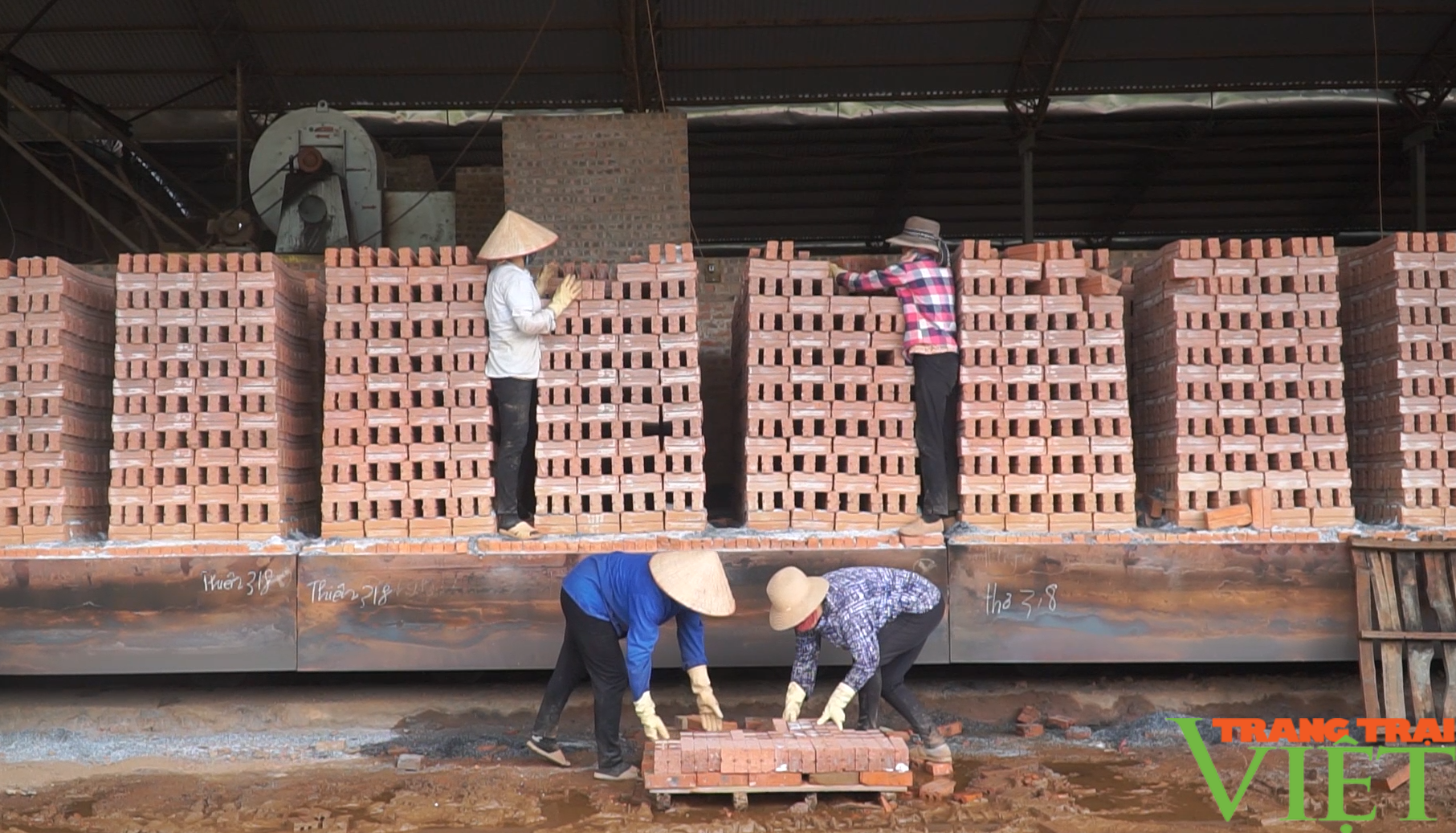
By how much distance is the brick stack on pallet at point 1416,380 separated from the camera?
858 cm

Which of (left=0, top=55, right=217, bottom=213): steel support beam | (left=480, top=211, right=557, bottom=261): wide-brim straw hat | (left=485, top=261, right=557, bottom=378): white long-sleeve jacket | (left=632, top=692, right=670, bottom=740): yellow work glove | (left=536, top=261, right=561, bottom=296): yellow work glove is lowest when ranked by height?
(left=632, top=692, right=670, bottom=740): yellow work glove

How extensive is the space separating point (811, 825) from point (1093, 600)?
9.05ft

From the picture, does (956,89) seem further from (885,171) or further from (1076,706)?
(1076,706)

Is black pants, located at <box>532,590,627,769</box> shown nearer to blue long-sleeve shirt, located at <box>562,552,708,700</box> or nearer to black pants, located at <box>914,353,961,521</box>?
blue long-sleeve shirt, located at <box>562,552,708,700</box>

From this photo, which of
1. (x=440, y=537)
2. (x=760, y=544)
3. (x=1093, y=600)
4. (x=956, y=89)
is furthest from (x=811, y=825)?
(x=956, y=89)

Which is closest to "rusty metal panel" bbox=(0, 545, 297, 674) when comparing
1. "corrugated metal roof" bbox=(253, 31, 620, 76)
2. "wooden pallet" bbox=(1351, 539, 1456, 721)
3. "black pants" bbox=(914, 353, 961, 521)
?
"black pants" bbox=(914, 353, 961, 521)

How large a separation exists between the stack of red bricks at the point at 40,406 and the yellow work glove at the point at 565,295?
331 cm

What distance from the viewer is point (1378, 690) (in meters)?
8.40

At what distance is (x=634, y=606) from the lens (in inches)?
281

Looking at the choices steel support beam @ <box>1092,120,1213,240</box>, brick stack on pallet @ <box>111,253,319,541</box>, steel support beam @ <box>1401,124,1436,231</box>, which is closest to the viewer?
brick stack on pallet @ <box>111,253,319,541</box>

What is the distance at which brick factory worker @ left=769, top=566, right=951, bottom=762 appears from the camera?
23.5 ft

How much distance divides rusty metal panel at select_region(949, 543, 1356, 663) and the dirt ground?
2.13 ft

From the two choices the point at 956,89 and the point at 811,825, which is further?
the point at 956,89

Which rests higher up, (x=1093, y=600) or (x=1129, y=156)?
(x=1129, y=156)
